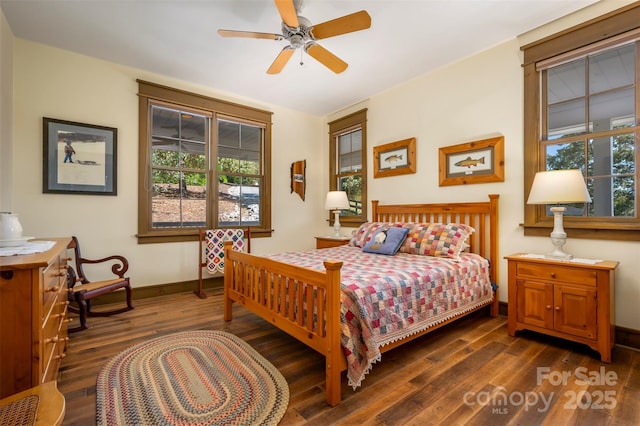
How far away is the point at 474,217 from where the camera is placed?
10.2ft

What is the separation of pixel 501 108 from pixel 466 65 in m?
0.66

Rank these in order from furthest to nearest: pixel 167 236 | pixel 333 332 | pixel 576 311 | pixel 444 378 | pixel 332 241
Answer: pixel 332 241, pixel 167 236, pixel 576 311, pixel 444 378, pixel 333 332

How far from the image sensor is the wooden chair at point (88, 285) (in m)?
2.55

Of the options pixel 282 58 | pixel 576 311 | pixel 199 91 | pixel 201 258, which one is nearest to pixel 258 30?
pixel 282 58

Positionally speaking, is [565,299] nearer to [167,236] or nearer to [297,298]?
[297,298]

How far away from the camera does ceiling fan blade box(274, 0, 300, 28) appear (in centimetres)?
189

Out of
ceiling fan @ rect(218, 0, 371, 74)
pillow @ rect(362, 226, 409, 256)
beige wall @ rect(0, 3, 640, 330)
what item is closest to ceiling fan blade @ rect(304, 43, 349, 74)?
ceiling fan @ rect(218, 0, 371, 74)

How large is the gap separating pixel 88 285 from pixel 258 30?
2.88 metres

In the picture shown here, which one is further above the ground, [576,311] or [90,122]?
[90,122]

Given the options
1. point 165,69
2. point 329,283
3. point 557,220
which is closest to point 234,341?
point 329,283

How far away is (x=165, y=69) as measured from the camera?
3455 mm

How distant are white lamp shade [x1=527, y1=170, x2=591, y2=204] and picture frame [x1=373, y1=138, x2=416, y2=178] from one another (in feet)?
5.17

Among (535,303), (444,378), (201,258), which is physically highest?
(201,258)

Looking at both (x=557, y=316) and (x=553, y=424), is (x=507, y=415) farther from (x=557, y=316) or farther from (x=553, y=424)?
(x=557, y=316)
